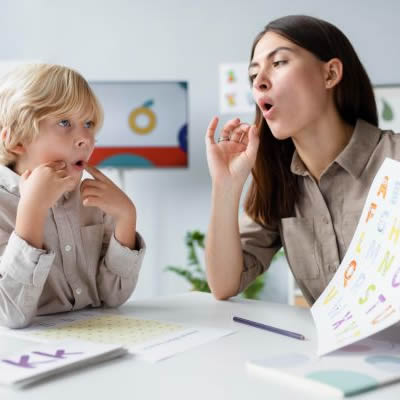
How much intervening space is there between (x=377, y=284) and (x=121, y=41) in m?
3.04

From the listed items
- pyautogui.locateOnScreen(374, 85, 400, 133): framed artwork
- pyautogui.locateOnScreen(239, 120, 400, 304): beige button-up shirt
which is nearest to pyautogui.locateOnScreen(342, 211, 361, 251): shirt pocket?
pyautogui.locateOnScreen(239, 120, 400, 304): beige button-up shirt

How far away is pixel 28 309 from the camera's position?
3.30 ft

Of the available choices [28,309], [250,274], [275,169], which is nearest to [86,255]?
[28,309]

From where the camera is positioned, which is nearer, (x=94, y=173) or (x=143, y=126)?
(x=94, y=173)

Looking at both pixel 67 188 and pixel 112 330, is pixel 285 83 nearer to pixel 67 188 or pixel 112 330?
pixel 67 188

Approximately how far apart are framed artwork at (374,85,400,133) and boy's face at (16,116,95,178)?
2.57m

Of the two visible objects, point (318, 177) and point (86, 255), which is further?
point (318, 177)

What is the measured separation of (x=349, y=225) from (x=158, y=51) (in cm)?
255

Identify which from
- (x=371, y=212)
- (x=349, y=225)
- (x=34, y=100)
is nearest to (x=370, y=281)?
(x=371, y=212)

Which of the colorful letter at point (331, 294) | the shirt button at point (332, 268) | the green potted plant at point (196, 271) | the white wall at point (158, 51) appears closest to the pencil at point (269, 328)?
the colorful letter at point (331, 294)

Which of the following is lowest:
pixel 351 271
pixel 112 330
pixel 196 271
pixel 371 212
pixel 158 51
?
pixel 196 271

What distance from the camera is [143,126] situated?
3281 mm

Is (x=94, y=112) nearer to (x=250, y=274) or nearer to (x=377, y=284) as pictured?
(x=250, y=274)

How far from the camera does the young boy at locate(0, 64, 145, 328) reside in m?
1.14
